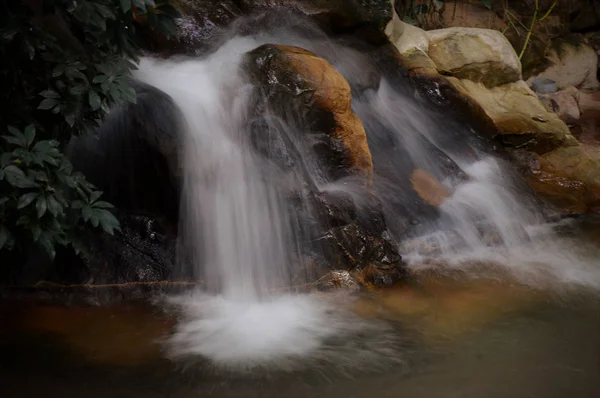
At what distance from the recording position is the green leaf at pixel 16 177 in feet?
9.96

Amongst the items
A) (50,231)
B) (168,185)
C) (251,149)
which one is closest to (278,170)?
(251,149)

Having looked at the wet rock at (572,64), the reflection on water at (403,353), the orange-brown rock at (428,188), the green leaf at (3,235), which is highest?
the wet rock at (572,64)

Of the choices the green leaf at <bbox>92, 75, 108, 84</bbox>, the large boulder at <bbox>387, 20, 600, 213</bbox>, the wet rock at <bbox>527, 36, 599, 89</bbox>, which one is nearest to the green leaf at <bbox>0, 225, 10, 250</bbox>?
the green leaf at <bbox>92, 75, 108, 84</bbox>

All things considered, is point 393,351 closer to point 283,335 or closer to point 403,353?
point 403,353

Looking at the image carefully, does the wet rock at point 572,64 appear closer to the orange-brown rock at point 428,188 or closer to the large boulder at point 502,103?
the large boulder at point 502,103

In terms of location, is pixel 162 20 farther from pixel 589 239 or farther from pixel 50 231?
pixel 589 239

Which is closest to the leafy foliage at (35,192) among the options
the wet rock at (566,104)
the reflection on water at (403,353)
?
the reflection on water at (403,353)

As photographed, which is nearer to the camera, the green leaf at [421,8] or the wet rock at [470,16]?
the green leaf at [421,8]

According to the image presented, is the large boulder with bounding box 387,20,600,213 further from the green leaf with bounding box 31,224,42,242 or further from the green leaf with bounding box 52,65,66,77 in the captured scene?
the green leaf with bounding box 31,224,42,242

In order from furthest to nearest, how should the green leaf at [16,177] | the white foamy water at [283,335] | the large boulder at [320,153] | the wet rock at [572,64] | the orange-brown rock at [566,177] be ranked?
the wet rock at [572,64], the orange-brown rock at [566,177], the large boulder at [320,153], the white foamy water at [283,335], the green leaf at [16,177]

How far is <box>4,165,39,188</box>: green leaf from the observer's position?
3035 millimetres

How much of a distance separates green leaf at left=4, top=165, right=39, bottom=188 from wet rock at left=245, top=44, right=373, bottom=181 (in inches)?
82.8

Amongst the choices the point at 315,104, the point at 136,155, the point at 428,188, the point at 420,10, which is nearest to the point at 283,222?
the point at 315,104

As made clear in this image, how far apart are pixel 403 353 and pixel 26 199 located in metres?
2.15
